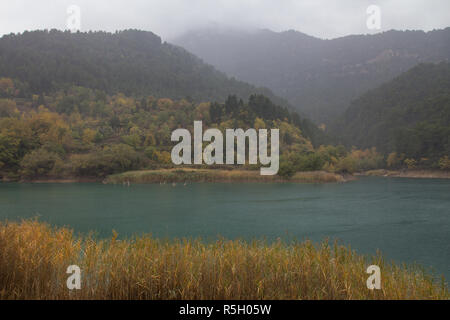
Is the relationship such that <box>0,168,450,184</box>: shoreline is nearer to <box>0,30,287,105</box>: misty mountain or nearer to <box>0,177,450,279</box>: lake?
<box>0,177,450,279</box>: lake

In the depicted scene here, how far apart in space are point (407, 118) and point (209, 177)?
7019cm

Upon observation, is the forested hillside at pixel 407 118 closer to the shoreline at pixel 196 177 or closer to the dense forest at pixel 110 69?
the dense forest at pixel 110 69

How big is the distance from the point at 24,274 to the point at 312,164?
189 ft

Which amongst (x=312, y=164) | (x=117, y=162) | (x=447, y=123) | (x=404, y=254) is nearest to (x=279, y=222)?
(x=404, y=254)

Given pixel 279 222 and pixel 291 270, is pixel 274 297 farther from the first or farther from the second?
pixel 279 222

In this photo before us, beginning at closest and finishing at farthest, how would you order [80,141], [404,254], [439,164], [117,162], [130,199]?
[404,254]
[130,199]
[117,162]
[439,164]
[80,141]

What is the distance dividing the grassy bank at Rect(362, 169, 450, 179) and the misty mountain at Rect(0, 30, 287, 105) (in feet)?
184

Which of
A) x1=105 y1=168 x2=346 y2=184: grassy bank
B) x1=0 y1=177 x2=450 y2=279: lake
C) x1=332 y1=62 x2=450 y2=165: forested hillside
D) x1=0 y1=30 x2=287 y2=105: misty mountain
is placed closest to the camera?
x1=0 y1=177 x2=450 y2=279: lake

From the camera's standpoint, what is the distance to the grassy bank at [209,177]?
56.7 m

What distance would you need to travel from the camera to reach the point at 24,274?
6.31 meters

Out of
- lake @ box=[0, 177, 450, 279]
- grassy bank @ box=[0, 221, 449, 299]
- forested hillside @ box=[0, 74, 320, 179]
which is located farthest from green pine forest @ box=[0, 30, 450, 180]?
grassy bank @ box=[0, 221, 449, 299]

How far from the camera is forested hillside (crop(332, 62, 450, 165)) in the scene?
242 feet

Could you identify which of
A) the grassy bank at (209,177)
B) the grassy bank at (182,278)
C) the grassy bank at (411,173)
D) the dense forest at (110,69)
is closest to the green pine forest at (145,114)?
the dense forest at (110,69)

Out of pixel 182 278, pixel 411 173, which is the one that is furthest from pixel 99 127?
pixel 182 278
